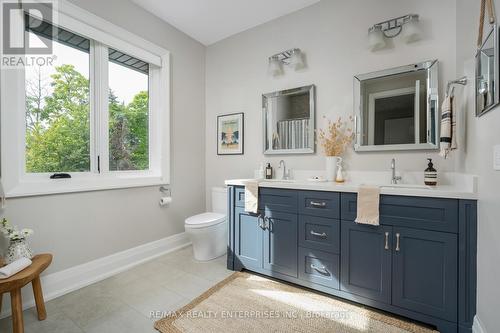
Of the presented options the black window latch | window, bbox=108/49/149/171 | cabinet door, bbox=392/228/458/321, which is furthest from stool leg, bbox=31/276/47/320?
cabinet door, bbox=392/228/458/321

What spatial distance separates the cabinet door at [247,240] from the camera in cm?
213

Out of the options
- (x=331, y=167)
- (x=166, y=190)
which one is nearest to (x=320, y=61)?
(x=331, y=167)

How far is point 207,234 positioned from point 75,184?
1.28m

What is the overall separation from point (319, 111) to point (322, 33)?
0.80 metres

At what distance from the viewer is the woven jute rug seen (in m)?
1.47

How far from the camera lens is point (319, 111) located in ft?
7.86

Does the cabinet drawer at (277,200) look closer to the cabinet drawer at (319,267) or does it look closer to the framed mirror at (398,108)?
the cabinet drawer at (319,267)

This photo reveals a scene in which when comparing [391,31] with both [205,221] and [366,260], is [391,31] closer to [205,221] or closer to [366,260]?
[366,260]

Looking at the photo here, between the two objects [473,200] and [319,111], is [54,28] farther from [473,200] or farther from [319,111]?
[473,200]

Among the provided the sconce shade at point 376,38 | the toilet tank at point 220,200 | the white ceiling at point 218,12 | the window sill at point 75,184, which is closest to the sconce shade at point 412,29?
the sconce shade at point 376,38

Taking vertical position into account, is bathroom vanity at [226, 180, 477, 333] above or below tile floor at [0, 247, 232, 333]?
above

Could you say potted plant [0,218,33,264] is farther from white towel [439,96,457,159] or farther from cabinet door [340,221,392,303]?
white towel [439,96,457,159]

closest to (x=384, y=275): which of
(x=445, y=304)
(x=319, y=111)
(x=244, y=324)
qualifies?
(x=445, y=304)

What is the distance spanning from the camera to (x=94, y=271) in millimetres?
2094
